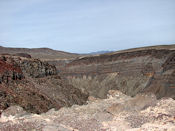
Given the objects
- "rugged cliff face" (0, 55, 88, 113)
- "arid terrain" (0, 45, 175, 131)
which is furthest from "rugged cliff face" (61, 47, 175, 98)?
"rugged cliff face" (0, 55, 88, 113)

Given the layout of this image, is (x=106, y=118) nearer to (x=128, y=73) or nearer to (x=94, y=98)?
(x=94, y=98)

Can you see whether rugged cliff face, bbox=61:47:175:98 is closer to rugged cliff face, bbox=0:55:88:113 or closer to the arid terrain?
the arid terrain

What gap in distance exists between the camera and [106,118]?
46.0ft

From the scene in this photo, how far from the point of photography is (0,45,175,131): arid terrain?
43.0 feet

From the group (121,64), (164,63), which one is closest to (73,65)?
(121,64)

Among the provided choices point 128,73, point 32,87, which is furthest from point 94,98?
point 128,73

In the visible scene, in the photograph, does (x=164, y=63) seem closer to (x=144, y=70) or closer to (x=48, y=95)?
(x=144, y=70)

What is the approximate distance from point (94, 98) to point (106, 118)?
18411 mm

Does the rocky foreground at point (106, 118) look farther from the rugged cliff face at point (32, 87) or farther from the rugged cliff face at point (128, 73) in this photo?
the rugged cliff face at point (128, 73)

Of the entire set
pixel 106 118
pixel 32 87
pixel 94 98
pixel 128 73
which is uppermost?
pixel 32 87

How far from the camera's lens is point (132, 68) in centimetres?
5191

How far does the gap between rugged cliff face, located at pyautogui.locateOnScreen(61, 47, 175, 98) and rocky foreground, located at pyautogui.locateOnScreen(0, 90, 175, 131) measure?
67.5 feet

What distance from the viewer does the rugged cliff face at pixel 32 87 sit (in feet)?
67.1

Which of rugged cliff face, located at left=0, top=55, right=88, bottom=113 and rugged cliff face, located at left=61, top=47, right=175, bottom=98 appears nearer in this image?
rugged cliff face, located at left=0, top=55, right=88, bottom=113
